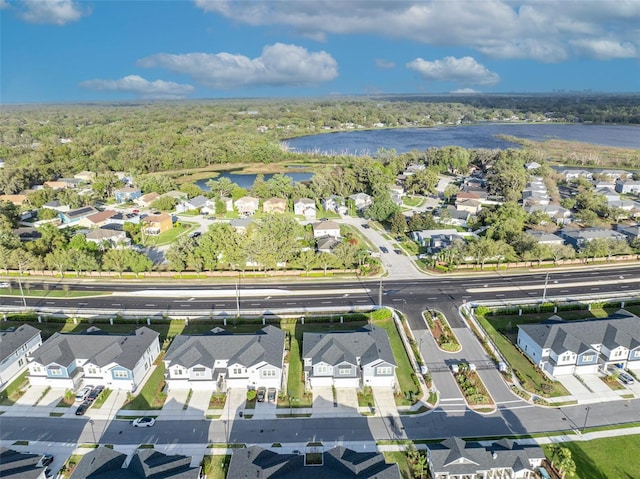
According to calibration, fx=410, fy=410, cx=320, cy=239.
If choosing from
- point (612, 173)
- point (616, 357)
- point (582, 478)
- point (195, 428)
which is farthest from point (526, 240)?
point (612, 173)

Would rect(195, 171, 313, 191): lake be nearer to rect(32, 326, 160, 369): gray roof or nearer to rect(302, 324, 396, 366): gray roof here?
rect(32, 326, 160, 369): gray roof

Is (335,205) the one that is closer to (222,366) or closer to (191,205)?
(191,205)

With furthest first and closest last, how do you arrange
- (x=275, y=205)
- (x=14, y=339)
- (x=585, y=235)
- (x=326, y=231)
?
(x=275, y=205) < (x=326, y=231) < (x=585, y=235) < (x=14, y=339)

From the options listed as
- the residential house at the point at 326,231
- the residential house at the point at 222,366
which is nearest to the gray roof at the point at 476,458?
the residential house at the point at 222,366

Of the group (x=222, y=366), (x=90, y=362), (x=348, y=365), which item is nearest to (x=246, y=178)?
(x=90, y=362)

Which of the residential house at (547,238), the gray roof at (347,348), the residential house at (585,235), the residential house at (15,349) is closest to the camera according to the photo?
the gray roof at (347,348)

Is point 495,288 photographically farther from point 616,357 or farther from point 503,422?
point 503,422

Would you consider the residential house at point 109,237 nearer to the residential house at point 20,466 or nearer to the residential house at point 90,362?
the residential house at point 90,362
